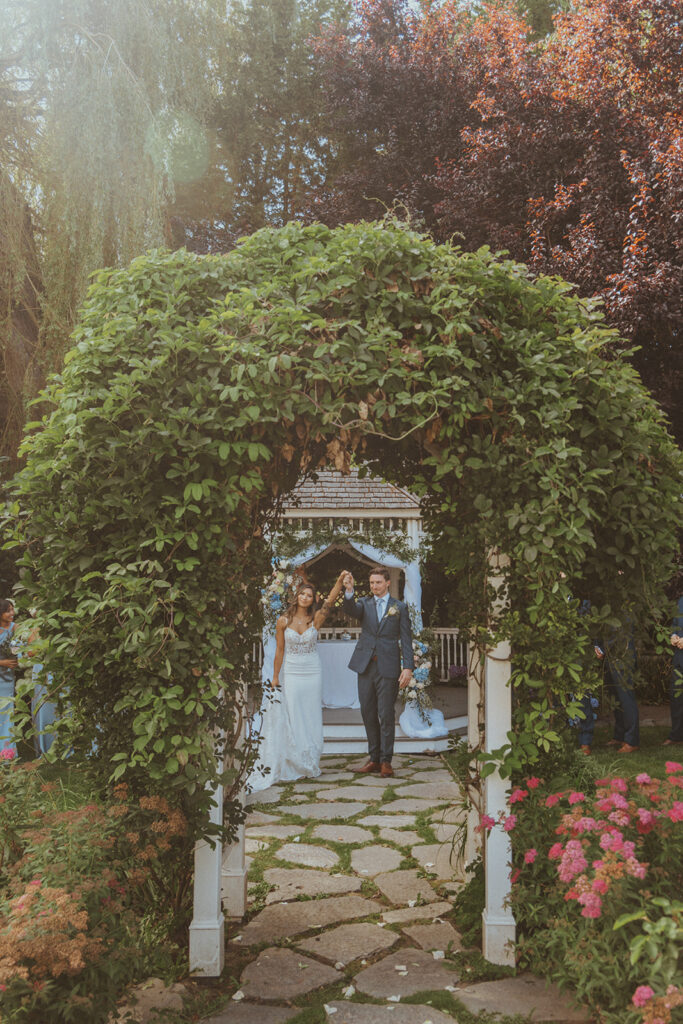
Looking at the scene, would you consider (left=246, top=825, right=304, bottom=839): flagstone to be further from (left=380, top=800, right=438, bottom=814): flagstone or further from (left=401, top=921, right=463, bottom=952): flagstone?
(left=401, top=921, right=463, bottom=952): flagstone

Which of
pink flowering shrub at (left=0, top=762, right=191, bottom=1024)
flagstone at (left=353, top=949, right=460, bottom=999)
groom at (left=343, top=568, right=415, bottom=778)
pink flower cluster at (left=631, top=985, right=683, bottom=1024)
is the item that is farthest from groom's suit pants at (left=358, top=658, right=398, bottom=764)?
pink flower cluster at (left=631, top=985, right=683, bottom=1024)

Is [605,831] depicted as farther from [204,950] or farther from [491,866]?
[204,950]

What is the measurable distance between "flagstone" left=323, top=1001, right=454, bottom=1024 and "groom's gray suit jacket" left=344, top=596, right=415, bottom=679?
15.6 ft

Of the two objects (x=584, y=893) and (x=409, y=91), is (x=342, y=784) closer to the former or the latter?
(x=584, y=893)

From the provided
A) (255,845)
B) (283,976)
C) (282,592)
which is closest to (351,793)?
(255,845)

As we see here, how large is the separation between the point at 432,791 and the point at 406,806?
67cm

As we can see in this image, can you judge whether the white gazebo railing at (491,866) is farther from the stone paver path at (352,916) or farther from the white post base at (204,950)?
the stone paver path at (352,916)

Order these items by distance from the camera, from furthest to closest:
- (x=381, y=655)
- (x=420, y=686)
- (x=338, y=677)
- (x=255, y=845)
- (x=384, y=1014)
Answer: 1. (x=338, y=677)
2. (x=420, y=686)
3. (x=381, y=655)
4. (x=255, y=845)
5. (x=384, y=1014)

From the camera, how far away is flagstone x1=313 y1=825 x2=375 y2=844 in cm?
648

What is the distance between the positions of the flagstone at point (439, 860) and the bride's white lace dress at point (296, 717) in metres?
2.86

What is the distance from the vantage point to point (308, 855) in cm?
612

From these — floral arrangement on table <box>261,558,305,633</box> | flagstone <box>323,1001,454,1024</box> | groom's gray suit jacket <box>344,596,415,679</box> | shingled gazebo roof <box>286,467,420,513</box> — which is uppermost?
shingled gazebo roof <box>286,467,420,513</box>

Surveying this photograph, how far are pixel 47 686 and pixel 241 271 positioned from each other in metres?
2.17

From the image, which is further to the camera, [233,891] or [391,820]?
[391,820]
